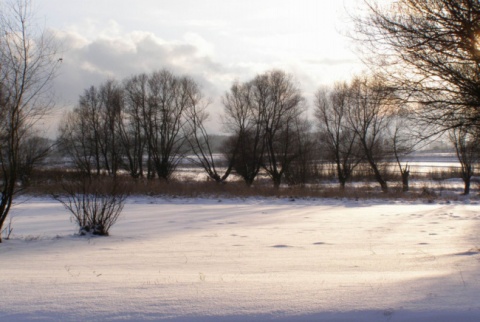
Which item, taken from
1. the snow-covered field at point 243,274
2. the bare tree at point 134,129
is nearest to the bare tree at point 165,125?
the bare tree at point 134,129

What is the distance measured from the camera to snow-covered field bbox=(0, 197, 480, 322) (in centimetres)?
362

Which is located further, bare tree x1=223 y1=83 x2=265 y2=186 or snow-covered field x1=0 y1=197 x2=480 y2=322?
bare tree x1=223 y1=83 x2=265 y2=186

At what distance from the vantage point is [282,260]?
672cm

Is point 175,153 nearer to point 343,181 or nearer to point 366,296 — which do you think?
point 343,181

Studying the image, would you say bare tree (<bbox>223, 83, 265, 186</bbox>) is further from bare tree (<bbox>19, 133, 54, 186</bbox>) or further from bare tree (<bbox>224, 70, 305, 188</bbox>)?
bare tree (<bbox>19, 133, 54, 186</bbox>)

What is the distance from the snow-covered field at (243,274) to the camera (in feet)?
11.9

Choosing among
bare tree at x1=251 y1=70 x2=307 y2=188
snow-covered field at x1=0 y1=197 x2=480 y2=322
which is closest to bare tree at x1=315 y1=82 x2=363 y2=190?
bare tree at x1=251 y1=70 x2=307 y2=188

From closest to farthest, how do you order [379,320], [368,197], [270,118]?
[379,320] < [368,197] < [270,118]

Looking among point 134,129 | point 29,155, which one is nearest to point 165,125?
point 134,129

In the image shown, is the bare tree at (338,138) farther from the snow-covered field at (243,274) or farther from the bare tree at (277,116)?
the snow-covered field at (243,274)

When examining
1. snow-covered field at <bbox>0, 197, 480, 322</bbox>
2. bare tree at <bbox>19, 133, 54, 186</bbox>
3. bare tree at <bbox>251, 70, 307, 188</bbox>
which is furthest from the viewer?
bare tree at <bbox>251, 70, 307, 188</bbox>

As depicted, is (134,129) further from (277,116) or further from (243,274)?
(243,274)

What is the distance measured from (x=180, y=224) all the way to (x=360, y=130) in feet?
97.4

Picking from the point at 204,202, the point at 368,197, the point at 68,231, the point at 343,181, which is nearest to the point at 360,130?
the point at 343,181
